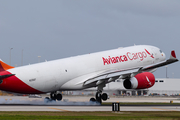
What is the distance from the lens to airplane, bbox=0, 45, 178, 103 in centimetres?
4097

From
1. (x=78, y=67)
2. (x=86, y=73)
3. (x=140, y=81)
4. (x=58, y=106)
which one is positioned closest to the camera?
(x=58, y=106)

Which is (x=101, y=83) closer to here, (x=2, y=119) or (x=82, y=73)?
(x=82, y=73)

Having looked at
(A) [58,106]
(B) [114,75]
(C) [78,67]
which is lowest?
(A) [58,106]

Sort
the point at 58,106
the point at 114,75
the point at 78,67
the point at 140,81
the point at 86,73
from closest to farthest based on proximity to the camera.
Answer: the point at 58,106, the point at 114,75, the point at 140,81, the point at 78,67, the point at 86,73

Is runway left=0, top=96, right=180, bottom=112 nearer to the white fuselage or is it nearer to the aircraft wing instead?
the white fuselage

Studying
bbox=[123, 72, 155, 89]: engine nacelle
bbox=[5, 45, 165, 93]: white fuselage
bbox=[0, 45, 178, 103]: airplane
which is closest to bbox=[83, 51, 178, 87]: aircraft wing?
bbox=[0, 45, 178, 103]: airplane

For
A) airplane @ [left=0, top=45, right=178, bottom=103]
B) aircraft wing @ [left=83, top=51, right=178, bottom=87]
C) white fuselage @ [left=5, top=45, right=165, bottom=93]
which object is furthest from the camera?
aircraft wing @ [left=83, top=51, right=178, bottom=87]

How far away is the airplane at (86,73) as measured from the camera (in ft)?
134

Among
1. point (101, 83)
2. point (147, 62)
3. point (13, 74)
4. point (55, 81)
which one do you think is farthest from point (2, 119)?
point (147, 62)

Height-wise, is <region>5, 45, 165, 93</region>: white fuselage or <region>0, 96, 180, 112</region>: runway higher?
<region>5, 45, 165, 93</region>: white fuselage

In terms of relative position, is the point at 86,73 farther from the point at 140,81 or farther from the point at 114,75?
the point at 140,81

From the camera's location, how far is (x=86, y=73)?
152 feet

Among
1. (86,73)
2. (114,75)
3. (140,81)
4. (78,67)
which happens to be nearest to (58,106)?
(78,67)

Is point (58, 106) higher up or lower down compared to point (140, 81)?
lower down
